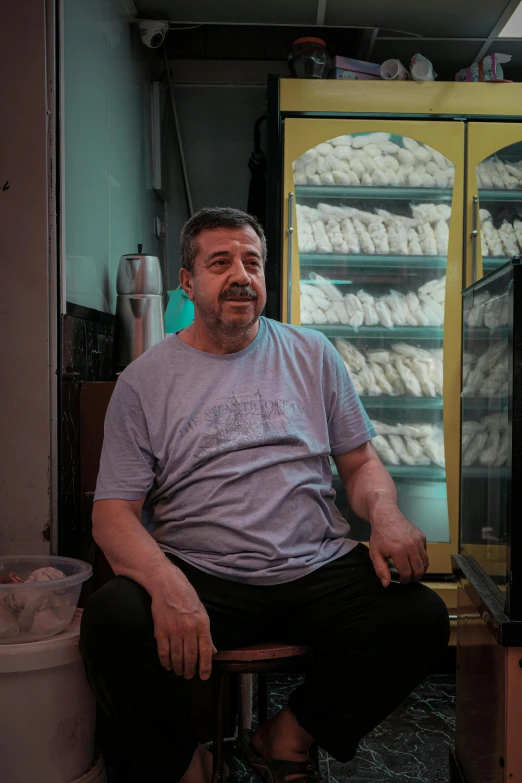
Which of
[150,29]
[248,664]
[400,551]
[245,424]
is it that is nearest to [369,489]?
[400,551]

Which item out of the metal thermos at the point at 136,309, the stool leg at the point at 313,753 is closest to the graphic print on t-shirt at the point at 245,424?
the stool leg at the point at 313,753

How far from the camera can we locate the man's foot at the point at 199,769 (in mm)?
1630

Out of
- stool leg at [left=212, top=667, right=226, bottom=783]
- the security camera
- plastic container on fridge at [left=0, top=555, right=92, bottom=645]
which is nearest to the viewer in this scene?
stool leg at [left=212, top=667, right=226, bottom=783]

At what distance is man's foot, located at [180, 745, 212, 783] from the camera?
1630 mm

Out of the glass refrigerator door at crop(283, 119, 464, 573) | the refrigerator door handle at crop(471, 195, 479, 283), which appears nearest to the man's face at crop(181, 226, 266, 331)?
the glass refrigerator door at crop(283, 119, 464, 573)

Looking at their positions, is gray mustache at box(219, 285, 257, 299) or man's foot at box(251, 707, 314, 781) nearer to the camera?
man's foot at box(251, 707, 314, 781)

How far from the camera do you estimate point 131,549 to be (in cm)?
160

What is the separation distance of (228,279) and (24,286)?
0.62 meters

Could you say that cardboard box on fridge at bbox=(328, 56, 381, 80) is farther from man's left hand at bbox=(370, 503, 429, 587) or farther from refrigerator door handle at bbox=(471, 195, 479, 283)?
man's left hand at bbox=(370, 503, 429, 587)

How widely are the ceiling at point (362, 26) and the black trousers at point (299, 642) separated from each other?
2454 millimetres

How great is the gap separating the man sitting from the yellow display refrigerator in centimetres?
112

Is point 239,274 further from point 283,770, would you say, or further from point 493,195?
point 493,195

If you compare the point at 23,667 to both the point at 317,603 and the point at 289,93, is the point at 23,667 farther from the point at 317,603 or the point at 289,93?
the point at 289,93

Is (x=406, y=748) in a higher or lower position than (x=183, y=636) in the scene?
lower
